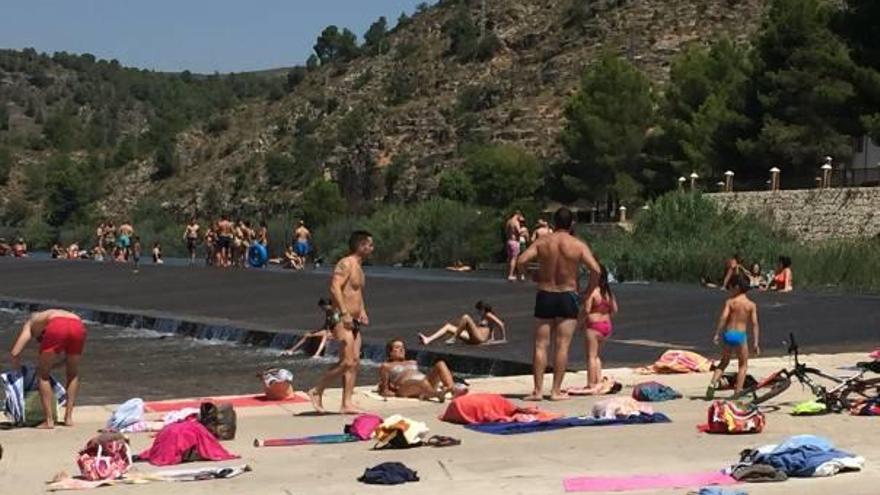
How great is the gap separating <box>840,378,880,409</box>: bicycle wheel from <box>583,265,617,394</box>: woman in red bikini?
2.48 m

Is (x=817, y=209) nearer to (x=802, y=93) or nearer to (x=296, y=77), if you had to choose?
(x=802, y=93)

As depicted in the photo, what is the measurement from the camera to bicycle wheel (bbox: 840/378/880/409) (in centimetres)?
1205

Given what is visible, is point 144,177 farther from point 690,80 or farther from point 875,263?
point 875,263

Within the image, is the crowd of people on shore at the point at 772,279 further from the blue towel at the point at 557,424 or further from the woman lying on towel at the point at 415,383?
the blue towel at the point at 557,424

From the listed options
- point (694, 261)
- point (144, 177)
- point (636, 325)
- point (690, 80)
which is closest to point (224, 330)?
point (636, 325)

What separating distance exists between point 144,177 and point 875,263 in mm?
112379

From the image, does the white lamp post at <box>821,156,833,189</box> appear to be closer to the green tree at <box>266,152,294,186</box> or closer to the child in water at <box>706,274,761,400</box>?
the child in water at <box>706,274,761,400</box>

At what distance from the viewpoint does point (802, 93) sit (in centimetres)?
5134

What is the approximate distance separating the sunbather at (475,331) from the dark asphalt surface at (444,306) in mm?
215

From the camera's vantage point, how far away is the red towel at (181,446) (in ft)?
32.7

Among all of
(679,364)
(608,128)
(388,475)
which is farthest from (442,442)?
(608,128)

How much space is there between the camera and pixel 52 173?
12544cm

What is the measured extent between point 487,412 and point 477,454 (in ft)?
5.44

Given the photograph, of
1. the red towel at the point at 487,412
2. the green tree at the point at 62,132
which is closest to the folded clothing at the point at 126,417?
the red towel at the point at 487,412
